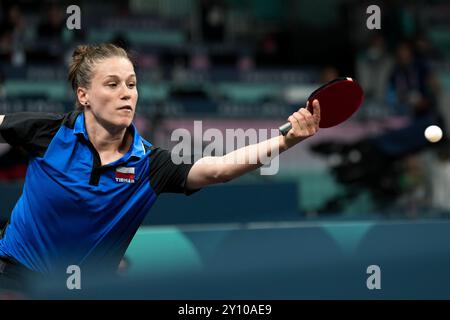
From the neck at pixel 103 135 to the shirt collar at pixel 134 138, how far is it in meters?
0.02

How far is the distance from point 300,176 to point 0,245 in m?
4.19

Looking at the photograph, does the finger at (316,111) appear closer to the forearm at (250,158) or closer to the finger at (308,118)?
the finger at (308,118)

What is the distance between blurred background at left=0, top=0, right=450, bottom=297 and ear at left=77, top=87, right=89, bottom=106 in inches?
11.5

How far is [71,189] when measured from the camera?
3.38m

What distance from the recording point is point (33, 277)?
3.49 meters

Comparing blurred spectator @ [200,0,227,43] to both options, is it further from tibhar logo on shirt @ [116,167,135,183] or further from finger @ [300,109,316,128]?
finger @ [300,109,316,128]

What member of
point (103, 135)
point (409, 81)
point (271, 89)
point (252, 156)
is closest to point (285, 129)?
point (252, 156)

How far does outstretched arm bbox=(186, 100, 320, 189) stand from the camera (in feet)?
9.53

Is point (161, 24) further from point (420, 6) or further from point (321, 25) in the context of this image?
point (420, 6)

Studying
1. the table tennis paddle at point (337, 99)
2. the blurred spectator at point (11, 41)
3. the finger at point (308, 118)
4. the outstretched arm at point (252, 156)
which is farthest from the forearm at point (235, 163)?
the blurred spectator at point (11, 41)

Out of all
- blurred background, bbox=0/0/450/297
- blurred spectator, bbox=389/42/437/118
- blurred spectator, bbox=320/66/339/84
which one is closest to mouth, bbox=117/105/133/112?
blurred background, bbox=0/0/450/297

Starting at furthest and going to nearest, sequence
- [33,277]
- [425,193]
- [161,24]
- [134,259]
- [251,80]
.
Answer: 1. [161,24]
2. [251,80]
3. [425,193]
4. [134,259]
5. [33,277]

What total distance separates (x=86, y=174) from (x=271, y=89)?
7.30m

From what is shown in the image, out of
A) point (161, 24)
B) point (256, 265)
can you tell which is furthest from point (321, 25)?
point (256, 265)
